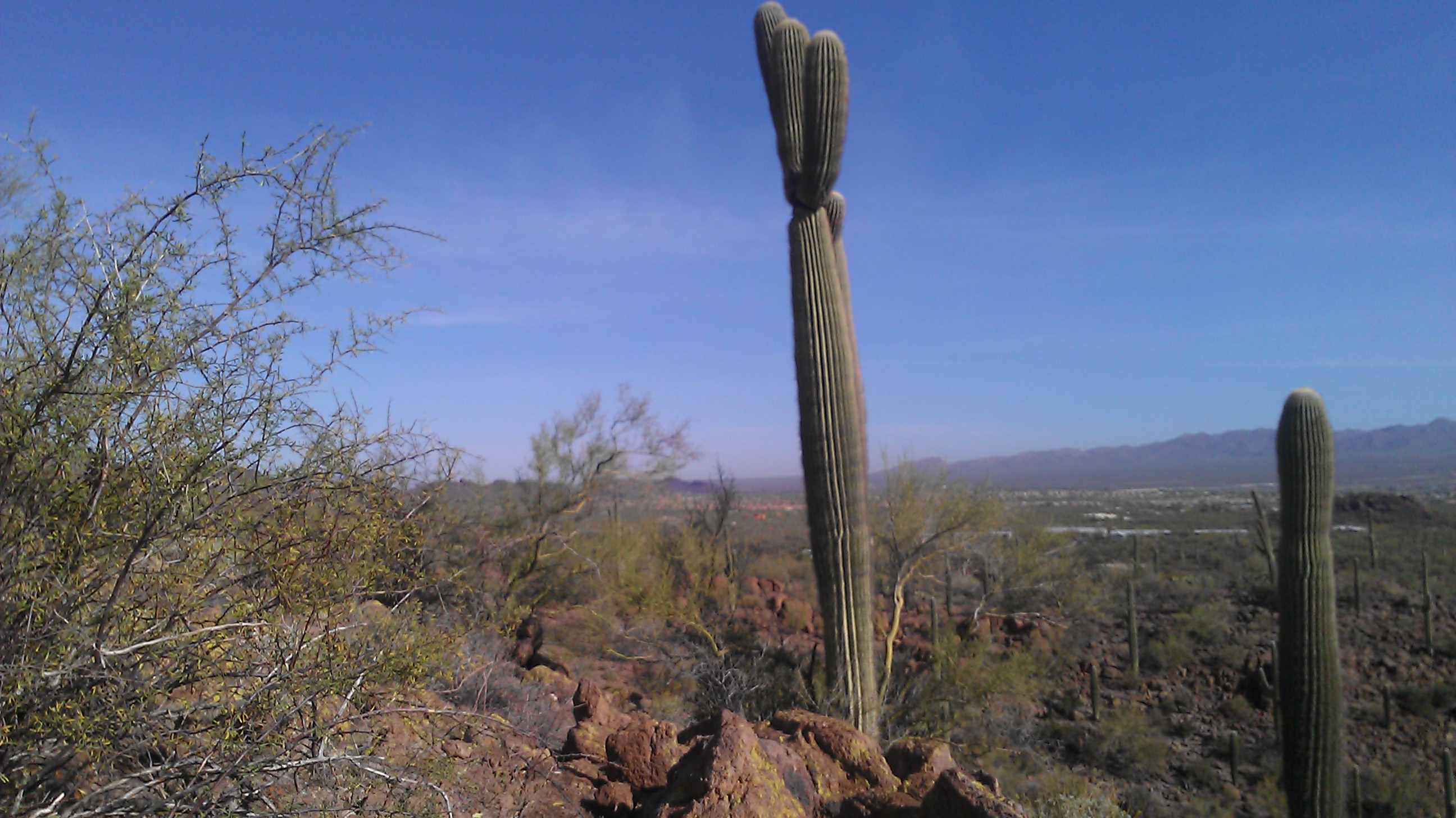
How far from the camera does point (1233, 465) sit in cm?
13250

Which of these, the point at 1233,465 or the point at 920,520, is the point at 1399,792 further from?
the point at 1233,465

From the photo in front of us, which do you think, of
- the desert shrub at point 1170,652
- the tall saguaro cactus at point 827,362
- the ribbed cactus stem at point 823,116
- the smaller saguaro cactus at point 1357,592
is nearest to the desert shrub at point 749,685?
the tall saguaro cactus at point 827,362

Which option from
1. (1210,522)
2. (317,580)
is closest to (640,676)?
(317,580)

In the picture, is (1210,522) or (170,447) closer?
(170,447)

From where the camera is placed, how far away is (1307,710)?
900cm

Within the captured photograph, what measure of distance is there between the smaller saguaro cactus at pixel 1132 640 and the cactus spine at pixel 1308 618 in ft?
19.6

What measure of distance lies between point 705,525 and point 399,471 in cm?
1646

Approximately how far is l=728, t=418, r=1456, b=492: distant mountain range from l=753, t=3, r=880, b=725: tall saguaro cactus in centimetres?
4960

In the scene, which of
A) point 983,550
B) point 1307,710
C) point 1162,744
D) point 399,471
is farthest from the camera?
point 983,550

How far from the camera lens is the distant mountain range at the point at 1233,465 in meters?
84.9

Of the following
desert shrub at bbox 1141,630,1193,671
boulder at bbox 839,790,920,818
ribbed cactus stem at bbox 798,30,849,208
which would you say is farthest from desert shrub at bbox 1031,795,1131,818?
desert shrub at bbox 1141,630,1193,671

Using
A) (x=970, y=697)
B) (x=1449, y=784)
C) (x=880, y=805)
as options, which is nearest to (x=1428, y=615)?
(x=1449, y=784)

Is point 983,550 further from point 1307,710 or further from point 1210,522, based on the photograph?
point 1210,522

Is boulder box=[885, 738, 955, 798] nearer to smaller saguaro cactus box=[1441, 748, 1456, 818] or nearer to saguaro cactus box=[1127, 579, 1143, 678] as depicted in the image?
smaller saguaro cactus box=[1441, 748, 1456, 818]
